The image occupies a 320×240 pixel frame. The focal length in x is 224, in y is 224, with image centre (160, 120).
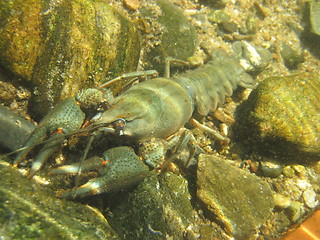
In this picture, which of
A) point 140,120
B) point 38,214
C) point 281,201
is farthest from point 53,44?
point 281,201

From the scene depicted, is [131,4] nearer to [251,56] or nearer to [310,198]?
[251,56]

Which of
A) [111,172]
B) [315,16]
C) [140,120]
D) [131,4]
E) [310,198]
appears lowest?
[310,198]

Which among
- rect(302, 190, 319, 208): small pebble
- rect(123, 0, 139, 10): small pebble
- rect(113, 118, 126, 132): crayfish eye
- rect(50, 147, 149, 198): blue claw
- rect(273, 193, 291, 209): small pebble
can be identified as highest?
rect(123, 0, 139, 10): small pebble

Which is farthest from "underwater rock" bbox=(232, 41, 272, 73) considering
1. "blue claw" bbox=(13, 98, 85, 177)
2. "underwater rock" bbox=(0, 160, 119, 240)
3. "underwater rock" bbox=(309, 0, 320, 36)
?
"underwater rock" bbox=(0, 160, 119, 240)

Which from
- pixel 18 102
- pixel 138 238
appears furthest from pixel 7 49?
pixel 138 238

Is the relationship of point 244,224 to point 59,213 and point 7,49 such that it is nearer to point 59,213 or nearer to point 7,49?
point 59,213

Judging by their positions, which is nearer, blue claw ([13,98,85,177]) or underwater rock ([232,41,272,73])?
blue claw ([13,98,85,177])

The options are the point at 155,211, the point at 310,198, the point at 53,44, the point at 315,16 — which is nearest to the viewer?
the point at 155,211

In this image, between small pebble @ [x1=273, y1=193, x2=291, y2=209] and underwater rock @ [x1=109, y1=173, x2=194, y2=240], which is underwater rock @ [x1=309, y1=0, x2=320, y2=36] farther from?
underwater rock @ [x1=109, y1=173, x2=194, y2=240]

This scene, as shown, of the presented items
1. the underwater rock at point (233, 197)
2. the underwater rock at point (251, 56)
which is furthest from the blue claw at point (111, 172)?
the underwater rock at point (251, 56)
